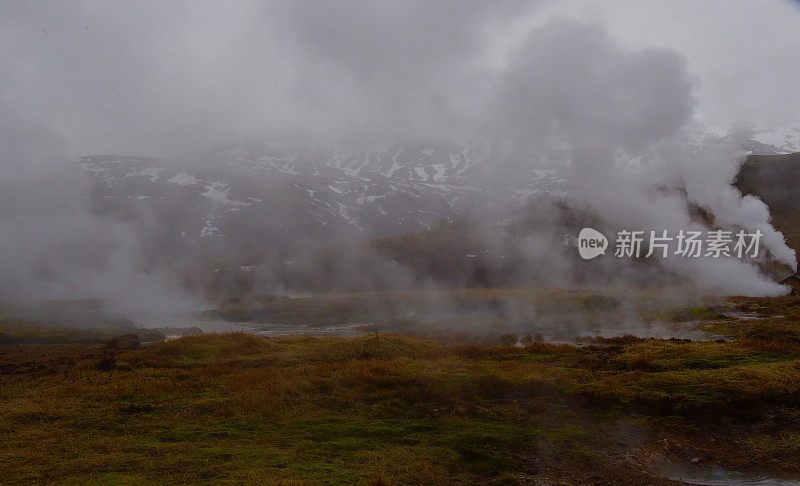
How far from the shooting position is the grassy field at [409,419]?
1087 centimetres

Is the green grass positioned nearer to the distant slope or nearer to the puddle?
the puddle

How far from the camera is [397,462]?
1104 cm

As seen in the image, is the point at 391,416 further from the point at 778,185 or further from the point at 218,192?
the point at 218,192

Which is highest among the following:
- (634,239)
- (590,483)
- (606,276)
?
(634,239)

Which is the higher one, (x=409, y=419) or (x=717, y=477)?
(x=409, y=419)

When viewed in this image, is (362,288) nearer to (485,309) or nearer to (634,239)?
(485,309)

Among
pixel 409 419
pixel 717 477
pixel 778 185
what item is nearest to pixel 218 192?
pixel 778 185

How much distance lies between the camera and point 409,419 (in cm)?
1415

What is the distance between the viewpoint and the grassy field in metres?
10.9

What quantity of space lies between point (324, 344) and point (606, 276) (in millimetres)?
50913

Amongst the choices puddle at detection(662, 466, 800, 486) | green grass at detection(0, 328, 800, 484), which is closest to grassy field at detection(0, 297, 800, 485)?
green grass at detection(0, 328, 800, 484)

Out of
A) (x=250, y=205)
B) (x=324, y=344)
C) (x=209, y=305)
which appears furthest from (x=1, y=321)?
(x=250, y=205)

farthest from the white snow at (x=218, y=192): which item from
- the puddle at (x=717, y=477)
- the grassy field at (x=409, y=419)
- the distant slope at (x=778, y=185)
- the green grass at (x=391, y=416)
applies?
the puddle at (x=717, y=477)

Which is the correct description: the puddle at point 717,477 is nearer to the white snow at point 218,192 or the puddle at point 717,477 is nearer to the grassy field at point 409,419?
the grassy field at point 409,419
